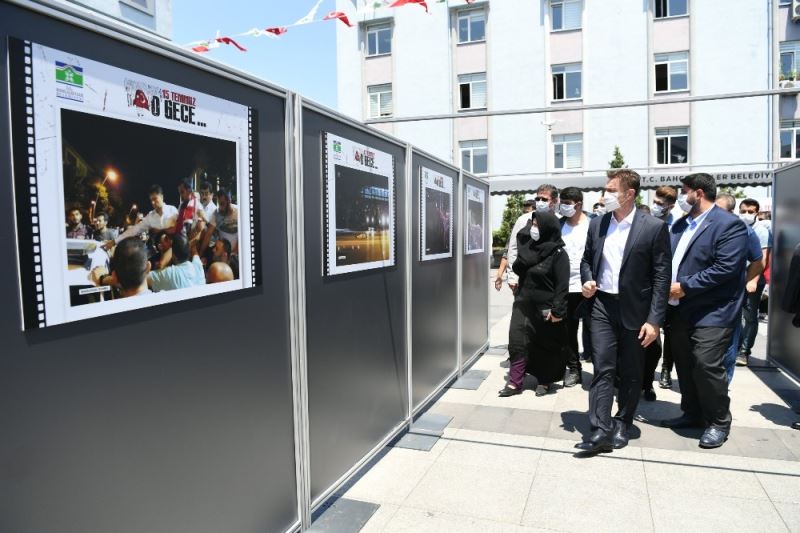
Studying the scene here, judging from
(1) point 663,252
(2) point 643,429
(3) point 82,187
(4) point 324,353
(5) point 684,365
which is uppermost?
(3) point 82,187

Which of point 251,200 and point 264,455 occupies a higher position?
point 251,200

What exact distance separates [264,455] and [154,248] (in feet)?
3.90

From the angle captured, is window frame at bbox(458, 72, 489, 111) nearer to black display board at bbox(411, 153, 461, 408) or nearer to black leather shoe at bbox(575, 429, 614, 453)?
black display board at bbox(411, 153, 461, 408)

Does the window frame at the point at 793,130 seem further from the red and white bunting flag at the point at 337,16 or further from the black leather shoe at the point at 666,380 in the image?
the red and white bunting flag at the point at 337,16

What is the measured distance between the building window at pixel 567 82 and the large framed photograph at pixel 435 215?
68.8 ft

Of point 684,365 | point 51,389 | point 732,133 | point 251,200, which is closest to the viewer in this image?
point 51,389

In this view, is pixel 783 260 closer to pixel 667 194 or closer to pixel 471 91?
pixel 667 194

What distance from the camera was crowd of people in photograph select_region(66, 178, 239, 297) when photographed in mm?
1920

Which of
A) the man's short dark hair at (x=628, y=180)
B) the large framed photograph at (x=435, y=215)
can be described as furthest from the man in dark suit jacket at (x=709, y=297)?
the large framed photograph at (x=435, y=215)

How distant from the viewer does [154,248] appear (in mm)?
2137

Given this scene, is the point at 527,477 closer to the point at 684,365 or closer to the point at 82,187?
the point at 684,365

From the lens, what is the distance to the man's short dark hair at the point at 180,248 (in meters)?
2.24

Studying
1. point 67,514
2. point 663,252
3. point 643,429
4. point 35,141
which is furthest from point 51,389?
point 643,429

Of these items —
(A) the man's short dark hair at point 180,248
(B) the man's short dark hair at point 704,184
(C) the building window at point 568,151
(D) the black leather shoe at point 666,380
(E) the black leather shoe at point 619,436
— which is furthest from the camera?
(C) the building window at point 568,151
